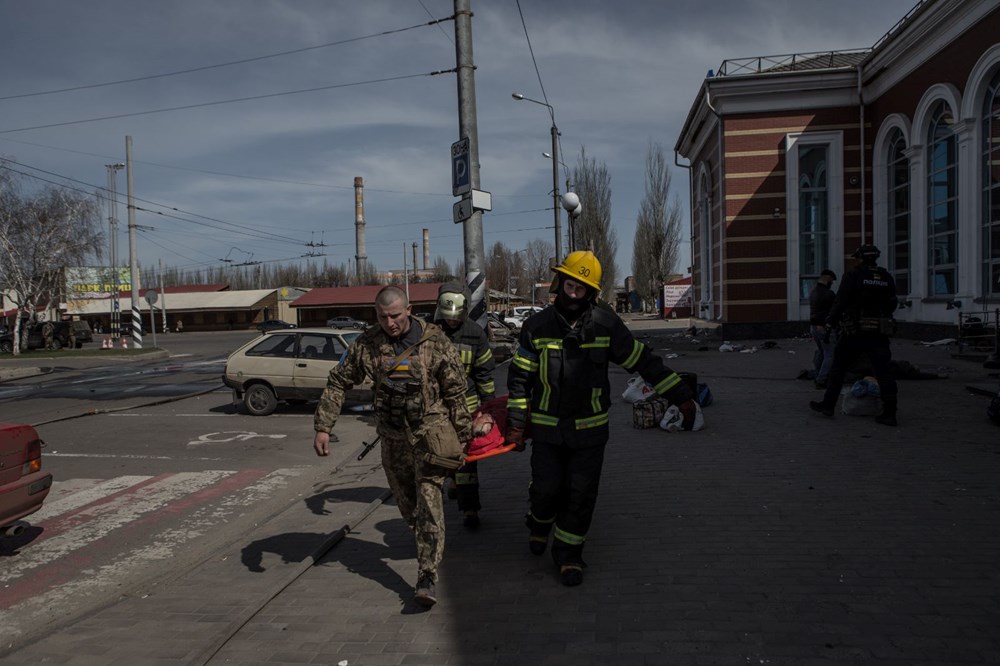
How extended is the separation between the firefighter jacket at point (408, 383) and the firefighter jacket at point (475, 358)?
3.47ft

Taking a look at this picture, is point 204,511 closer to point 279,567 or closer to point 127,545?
point 127,545

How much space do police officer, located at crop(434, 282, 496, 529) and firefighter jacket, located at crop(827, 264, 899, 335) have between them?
4414mm

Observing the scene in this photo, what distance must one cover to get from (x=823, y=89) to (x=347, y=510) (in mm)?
21518

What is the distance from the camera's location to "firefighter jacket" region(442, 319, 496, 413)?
527 centimetres

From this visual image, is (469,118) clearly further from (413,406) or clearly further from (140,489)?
(413,406)

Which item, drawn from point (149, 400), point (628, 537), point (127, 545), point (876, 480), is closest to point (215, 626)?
point (127, 545)

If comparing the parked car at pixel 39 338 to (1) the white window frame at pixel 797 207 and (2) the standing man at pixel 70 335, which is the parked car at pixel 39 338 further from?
(1) the white window frame at pixel 797 207

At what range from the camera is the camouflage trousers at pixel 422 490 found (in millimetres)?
3885

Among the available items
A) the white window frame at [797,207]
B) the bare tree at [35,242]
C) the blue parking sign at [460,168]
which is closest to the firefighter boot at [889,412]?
the blue parking sign at [460,168]

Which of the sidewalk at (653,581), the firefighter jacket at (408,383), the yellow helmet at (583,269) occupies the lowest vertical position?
the sidewalk at (653,581)

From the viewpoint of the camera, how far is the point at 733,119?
74.2 ft

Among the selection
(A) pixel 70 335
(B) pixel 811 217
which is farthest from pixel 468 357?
(A) pixel 70 335

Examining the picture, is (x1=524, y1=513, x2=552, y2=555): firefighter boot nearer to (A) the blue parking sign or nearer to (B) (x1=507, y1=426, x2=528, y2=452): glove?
(B) (x1=507, y1=426, x2=528, y2=452): glove

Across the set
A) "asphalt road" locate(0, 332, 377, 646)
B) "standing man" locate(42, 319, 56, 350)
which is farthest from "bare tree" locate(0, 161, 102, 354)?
"asphalt road" locate(0, 332, 377, 646)
